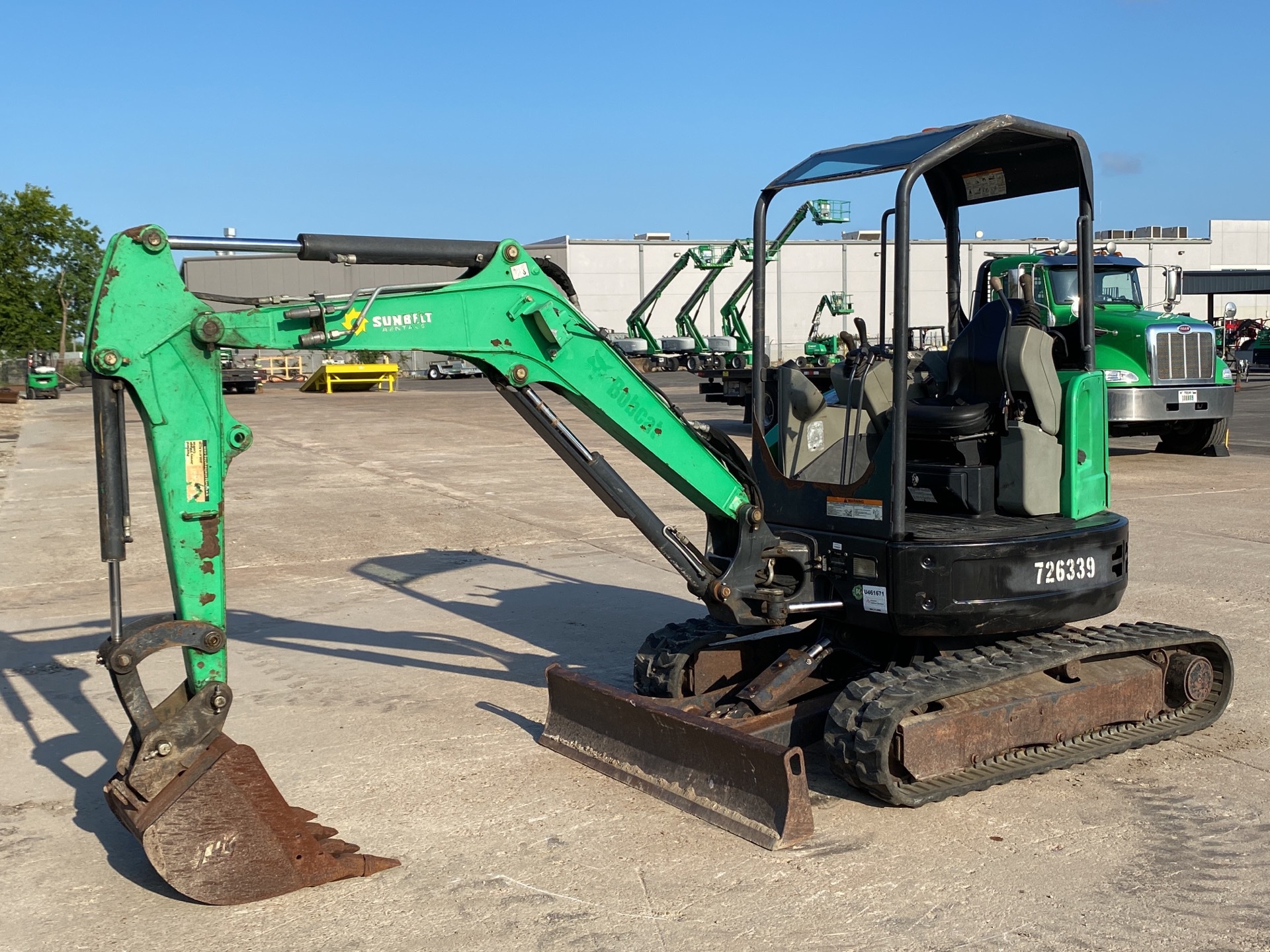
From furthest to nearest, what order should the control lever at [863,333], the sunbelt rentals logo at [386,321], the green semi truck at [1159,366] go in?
the green semi truck at [1159,366] → the control lever at [863,333] → the sunbelt rentals logo at [386,321]

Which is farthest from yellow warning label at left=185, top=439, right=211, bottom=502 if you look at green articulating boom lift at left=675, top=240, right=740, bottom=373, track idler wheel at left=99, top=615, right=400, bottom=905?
green articulating boom lift at left=675, top=240, right=740, bottom=373

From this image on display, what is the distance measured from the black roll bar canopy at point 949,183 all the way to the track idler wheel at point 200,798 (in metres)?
2.67

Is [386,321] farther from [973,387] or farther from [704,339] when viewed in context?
[704,339]

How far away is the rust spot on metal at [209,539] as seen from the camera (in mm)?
4484

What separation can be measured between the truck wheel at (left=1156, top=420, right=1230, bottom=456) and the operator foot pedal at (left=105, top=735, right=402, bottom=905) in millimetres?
16663

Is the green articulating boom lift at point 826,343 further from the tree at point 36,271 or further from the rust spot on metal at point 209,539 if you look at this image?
the tree at point 36,271

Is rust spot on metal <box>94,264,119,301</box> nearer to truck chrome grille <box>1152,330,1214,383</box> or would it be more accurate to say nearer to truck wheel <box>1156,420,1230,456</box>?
truck chrome grille <box>1152,330,1214,383</box>

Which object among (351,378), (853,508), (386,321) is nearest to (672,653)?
(853,508)

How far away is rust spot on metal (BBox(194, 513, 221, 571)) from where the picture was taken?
4.48 metres

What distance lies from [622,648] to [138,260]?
428 centimetres

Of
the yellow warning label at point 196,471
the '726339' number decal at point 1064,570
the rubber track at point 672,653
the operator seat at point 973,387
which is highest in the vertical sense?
the operator seat at point 973,387

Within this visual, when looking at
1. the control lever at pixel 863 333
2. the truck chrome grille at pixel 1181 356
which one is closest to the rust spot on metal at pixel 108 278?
the control lever at pixel 863 333

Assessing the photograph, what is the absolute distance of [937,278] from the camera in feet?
24.2

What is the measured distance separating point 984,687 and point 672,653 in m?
1.52
